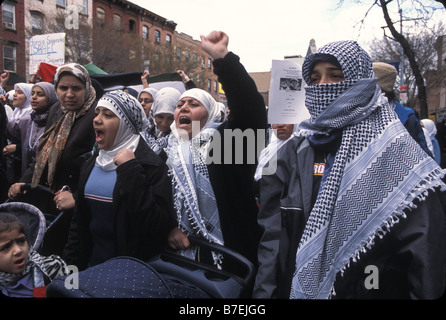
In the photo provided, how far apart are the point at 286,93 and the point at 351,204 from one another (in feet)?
3.33

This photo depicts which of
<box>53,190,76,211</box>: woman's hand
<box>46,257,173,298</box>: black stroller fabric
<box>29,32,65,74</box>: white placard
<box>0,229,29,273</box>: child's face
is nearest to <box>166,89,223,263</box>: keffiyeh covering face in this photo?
<box>46,257,173,298</box>: black stroller fabric

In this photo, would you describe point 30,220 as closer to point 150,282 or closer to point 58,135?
point 58,135

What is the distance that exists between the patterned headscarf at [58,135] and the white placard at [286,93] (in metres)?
1.60

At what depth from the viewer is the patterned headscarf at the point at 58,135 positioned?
276 centimetres

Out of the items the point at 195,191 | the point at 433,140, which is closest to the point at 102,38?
the point at 433,140

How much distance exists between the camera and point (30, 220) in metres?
2.32

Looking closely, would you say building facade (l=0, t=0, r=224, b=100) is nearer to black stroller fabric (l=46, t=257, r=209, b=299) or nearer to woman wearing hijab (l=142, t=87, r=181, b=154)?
woman wearing hijab (l=142, t=87, r=181, b=154)

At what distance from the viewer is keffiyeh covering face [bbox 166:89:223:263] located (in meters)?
1.96

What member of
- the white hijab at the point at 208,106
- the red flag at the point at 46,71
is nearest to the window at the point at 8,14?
the red flag at the point at 46,71

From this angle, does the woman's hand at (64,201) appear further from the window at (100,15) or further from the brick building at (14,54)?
the brick building at (14,54)

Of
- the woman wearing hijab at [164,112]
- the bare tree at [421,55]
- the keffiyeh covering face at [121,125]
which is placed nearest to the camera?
the keffiyeh covering face at [121,125]

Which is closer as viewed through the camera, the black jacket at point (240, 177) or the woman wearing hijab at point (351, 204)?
the woman wearing hijab at point (351, 204)
